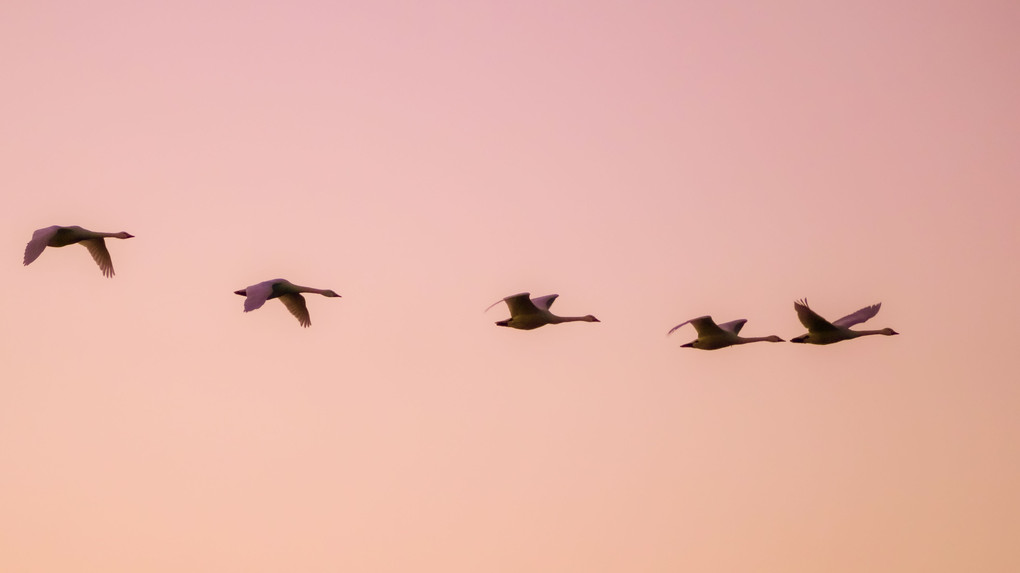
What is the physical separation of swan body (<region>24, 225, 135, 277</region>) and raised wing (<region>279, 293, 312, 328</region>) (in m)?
4.66

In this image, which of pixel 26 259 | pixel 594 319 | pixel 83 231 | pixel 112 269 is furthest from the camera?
pixel 594 319

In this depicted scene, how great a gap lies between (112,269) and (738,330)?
16.6 metres

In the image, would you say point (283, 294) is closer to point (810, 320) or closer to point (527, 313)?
point (527, 313)

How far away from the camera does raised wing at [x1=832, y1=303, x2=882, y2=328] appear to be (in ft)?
126

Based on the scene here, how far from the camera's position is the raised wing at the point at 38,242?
1237 inches

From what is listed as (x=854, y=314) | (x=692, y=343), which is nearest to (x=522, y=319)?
(x=692, y=343)

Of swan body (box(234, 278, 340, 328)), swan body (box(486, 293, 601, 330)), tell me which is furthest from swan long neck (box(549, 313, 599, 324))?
swan body (box(234, 278, 340, 328))

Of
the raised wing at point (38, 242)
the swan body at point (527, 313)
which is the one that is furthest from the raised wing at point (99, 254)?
the swan body at point (527, 313)

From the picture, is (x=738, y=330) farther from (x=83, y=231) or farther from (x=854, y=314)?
(x=83, y=231)

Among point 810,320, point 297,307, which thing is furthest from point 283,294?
point 810,320

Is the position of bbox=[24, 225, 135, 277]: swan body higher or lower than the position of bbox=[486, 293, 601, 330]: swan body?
higher

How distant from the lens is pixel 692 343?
3753cm

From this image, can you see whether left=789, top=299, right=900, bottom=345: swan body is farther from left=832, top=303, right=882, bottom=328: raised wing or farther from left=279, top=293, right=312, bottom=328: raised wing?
left=279, top=293, right=312, bottom=328: raised wing

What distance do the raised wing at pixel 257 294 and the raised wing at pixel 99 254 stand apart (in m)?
4.65
